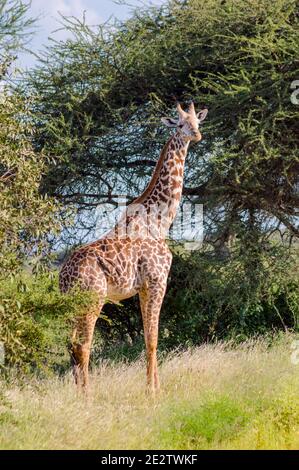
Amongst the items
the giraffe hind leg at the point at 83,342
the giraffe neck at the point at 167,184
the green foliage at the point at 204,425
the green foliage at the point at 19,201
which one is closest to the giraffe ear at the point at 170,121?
the giraffe neck at the point at 167,184

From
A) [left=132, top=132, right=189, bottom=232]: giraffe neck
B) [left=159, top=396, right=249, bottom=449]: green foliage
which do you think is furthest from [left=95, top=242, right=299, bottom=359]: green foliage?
[left=159, top=396, right=249, bottom=449]: green foliage

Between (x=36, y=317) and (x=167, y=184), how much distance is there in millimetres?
2325

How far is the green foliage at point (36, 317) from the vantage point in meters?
8.10

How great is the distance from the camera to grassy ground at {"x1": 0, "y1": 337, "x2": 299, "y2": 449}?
7.46 metres

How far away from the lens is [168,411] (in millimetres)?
8570

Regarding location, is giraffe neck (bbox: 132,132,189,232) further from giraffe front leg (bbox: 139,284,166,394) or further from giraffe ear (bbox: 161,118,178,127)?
giraffe front leg (bbox: 139,284,166,394)

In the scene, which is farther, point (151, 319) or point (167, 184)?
point (167, 184)

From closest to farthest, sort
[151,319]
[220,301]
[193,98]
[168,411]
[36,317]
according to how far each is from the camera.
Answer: [168,411] → [36,317] → [151,319] → [220,301] → [193,98]

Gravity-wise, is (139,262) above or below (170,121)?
below

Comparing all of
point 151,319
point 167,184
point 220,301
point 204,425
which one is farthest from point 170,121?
point 204,425

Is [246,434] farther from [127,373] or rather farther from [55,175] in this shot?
[55,175]

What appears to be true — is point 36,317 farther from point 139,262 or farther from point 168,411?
point 168,411

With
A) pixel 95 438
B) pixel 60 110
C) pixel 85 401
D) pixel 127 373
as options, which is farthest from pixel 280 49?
pixel 95 438

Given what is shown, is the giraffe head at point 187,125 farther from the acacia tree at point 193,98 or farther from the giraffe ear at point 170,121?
the acacia tree at point 193,98
